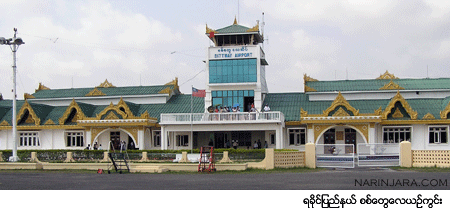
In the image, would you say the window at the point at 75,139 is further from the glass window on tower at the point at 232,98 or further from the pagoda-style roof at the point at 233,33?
the pagoda-style roof at the point at 233,33

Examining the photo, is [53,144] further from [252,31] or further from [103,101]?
[252,31]

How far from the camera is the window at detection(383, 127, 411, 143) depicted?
3962cm

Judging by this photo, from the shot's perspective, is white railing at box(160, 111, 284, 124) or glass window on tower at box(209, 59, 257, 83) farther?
glass window on tower at box(209, 59, 257, 83)

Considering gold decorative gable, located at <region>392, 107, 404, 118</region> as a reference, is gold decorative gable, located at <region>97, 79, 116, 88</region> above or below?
above

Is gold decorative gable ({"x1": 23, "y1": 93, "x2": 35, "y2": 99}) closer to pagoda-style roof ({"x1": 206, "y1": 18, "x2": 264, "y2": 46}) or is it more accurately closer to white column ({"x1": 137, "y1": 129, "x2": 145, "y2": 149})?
white column ({"x1": 137, "y1": 129, "x2": 145, "y2": 149})

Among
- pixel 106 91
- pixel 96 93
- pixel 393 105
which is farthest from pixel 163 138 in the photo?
pixel 393 105

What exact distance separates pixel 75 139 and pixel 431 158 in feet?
95.0

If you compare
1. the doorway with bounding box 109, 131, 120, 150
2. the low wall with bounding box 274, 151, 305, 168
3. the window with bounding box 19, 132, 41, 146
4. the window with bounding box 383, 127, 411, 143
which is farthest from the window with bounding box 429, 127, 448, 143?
the window with bounding box 19, 132, 41, 146

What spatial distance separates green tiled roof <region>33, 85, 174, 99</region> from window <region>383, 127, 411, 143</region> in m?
19.7

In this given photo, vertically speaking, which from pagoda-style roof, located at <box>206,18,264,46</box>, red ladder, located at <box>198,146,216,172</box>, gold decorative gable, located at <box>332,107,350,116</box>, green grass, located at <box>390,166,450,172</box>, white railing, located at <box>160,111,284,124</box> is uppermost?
pagoda-style roof, located at <box>206,18,264,46</box>

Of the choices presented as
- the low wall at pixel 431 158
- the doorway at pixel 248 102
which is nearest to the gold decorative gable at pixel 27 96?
the doorway at pixel 248 102

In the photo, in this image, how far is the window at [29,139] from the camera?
1752 inches
